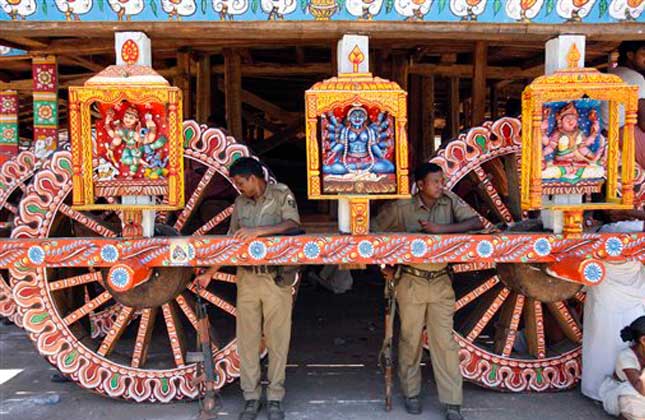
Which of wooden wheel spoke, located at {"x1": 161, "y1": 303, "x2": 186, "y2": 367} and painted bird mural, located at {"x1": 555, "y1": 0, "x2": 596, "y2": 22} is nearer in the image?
painted bird mural, located at {"x1": 555, "y1": 0, "x2": 596, "y2": 22}

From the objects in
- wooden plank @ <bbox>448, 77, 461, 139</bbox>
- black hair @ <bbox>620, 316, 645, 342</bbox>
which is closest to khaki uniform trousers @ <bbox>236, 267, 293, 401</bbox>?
black hair @ <bbox>620, 316, 645, 342</bbox>

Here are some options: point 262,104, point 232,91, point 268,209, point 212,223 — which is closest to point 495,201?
point 268,209

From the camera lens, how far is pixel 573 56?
11.0ft

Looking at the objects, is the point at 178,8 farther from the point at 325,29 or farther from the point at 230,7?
the point at 325,29

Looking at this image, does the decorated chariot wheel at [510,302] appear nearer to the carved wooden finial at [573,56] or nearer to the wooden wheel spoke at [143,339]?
the carved wooden finial at [573,56]

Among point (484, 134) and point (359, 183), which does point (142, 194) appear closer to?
point (359, 183)

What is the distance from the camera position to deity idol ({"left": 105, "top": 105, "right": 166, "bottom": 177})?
332 cm

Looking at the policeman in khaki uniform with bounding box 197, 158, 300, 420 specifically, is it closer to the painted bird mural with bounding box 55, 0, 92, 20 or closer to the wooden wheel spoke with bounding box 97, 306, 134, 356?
the wooden wheel spoke with bounding box 97, 306, 134, 356

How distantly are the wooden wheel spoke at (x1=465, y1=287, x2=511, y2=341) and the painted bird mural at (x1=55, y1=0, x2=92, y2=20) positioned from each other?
9.44 feet

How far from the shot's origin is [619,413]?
11.3 ft

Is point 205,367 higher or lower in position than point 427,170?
lower

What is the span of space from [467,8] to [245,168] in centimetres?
148

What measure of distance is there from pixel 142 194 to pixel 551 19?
7.92 ft

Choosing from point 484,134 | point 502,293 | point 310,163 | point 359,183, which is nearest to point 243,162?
point 310,163
